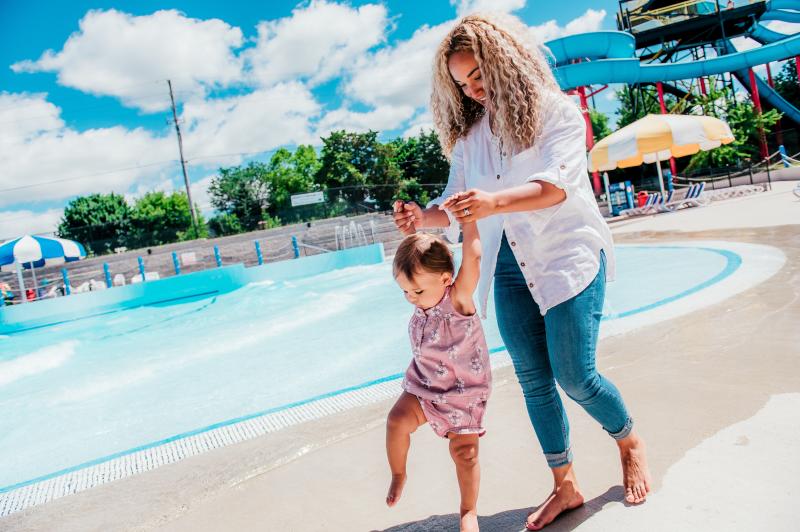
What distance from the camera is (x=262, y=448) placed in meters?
2.69

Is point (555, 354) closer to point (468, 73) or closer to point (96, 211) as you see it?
point (468, 73)

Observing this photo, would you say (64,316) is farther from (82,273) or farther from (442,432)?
(442,432)

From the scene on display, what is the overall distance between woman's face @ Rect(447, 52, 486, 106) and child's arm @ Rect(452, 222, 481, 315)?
0.46 meters

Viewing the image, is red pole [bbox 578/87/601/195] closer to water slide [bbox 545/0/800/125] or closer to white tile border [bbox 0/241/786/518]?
water slide [bbox 545/0/800/125]

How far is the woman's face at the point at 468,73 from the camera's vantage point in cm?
175

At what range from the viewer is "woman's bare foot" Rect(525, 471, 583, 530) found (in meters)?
1.73

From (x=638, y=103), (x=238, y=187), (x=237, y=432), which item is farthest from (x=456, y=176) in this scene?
(x=238, y=187)

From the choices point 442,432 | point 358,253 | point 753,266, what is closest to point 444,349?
point 442,432

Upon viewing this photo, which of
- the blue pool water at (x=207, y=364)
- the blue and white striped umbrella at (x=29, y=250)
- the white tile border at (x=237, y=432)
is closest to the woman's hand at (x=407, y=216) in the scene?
the white tile border at (x=237, y=432)

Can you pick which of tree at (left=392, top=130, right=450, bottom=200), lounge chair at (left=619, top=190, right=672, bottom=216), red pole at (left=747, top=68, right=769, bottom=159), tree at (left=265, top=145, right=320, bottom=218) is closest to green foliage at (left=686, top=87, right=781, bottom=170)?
red pole at (left=747, top=68, right=769, bottom=159)

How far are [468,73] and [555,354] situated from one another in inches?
36.7

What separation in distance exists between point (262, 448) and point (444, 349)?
4.57ft

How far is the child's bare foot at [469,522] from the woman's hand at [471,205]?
901 millimetres

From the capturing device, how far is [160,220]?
6056 centimetres
